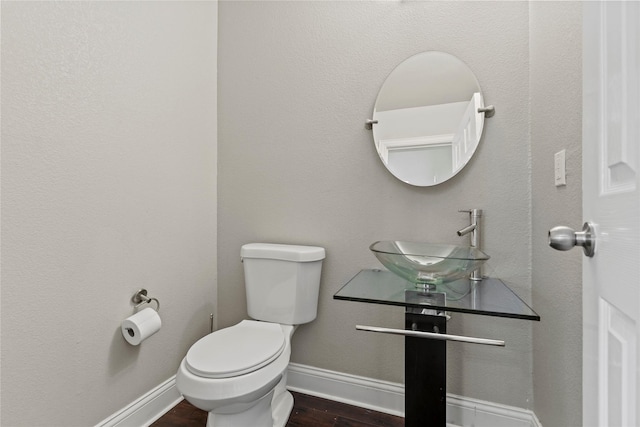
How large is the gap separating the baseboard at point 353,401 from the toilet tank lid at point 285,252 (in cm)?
63

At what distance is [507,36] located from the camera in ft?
4.27

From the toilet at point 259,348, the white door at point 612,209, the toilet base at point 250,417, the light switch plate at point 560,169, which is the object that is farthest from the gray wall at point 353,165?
the white door at point 612,209

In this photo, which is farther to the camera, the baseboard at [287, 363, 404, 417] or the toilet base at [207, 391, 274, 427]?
the baseboard at [287, 363, 404, 417]

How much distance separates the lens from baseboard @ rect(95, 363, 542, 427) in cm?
130

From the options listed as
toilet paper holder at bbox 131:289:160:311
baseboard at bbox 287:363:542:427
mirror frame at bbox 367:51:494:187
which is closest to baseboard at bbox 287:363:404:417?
baseboard at bbox 287:363:542:427

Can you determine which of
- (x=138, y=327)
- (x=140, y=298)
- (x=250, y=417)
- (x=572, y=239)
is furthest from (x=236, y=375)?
(x=572, y=239)

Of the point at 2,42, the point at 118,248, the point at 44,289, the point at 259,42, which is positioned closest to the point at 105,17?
the point at 2,42

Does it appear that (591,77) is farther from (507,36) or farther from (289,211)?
(289,211)

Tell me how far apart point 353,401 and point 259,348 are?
68cm

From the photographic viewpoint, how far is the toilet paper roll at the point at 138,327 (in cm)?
125

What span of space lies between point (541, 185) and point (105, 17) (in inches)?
72.3

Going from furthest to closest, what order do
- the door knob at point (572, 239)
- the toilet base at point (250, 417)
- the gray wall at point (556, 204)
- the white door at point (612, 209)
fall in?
the toilet base at point (250, 417) → the gray wall at point (556, 204) → the door knob at point (572, 239) → the white door at point (612, 209)

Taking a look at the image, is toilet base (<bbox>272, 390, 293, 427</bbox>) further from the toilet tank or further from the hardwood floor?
the toilet tank

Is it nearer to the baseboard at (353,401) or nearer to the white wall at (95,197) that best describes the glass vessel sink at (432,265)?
the baseboard at (353,401)
